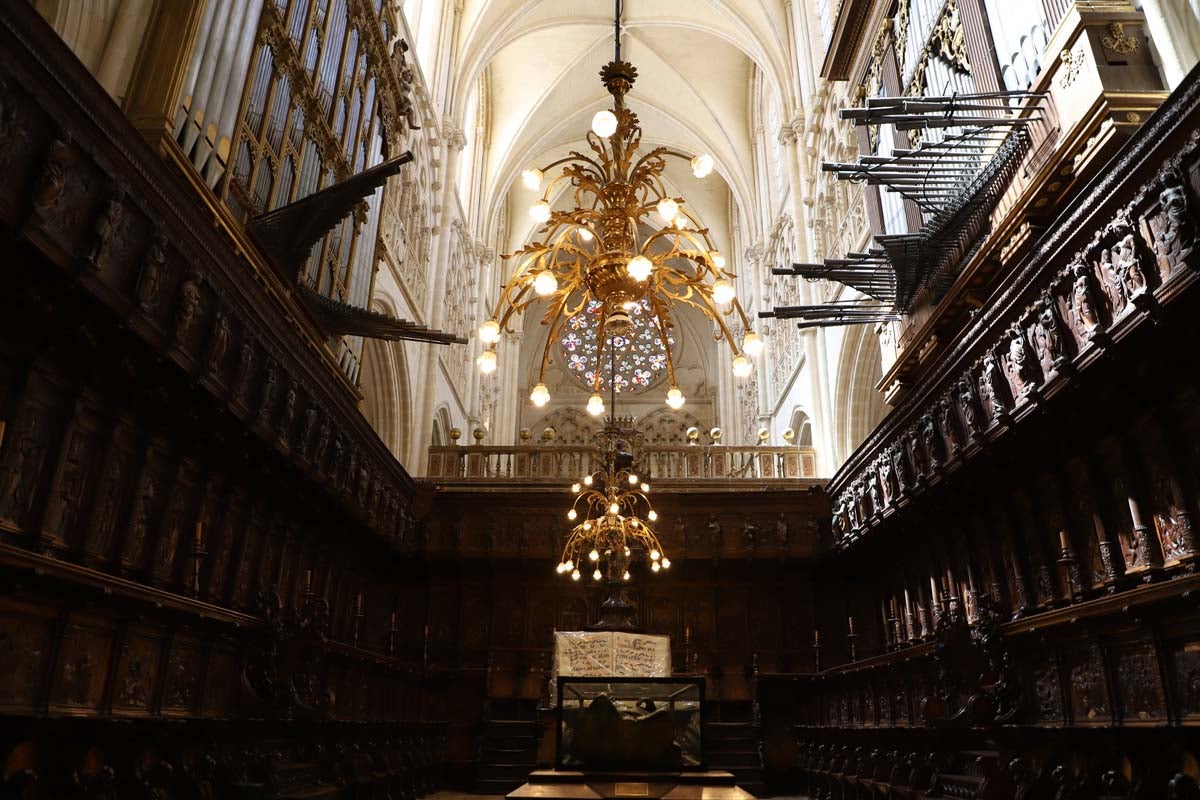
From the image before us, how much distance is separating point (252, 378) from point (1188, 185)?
289 inches

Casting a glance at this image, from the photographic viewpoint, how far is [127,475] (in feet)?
21.8

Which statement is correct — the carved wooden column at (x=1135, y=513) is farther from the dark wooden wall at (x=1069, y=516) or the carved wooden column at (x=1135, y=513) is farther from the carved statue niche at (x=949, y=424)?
the carved statue niche at (x=949, y=424)

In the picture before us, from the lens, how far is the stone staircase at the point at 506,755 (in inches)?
444

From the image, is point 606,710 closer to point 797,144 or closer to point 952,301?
point 952,301

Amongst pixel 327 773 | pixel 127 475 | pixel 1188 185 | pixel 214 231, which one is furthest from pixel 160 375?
pixel 1188 185

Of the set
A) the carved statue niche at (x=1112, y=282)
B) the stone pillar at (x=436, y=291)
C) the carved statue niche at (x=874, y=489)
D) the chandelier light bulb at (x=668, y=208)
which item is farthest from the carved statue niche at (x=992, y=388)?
the stone pillar at (x=436, y=291)

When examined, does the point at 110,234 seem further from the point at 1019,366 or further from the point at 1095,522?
the point at 1095,522

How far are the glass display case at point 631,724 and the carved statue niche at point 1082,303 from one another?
3.81 m

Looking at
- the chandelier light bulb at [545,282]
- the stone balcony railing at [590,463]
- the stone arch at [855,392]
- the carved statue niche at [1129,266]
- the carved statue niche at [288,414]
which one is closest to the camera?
the carved statue niche at [1129,266]

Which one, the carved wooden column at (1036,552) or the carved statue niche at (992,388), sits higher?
the carved statue niche at (992,388)

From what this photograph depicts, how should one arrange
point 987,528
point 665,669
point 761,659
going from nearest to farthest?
point 987,528, point 665,669, point 761,659

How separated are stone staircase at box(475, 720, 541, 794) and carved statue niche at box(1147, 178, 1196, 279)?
8.86m

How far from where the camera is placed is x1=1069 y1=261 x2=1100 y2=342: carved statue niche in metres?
6.18

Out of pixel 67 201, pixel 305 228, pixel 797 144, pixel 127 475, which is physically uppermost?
pixel 797 144
